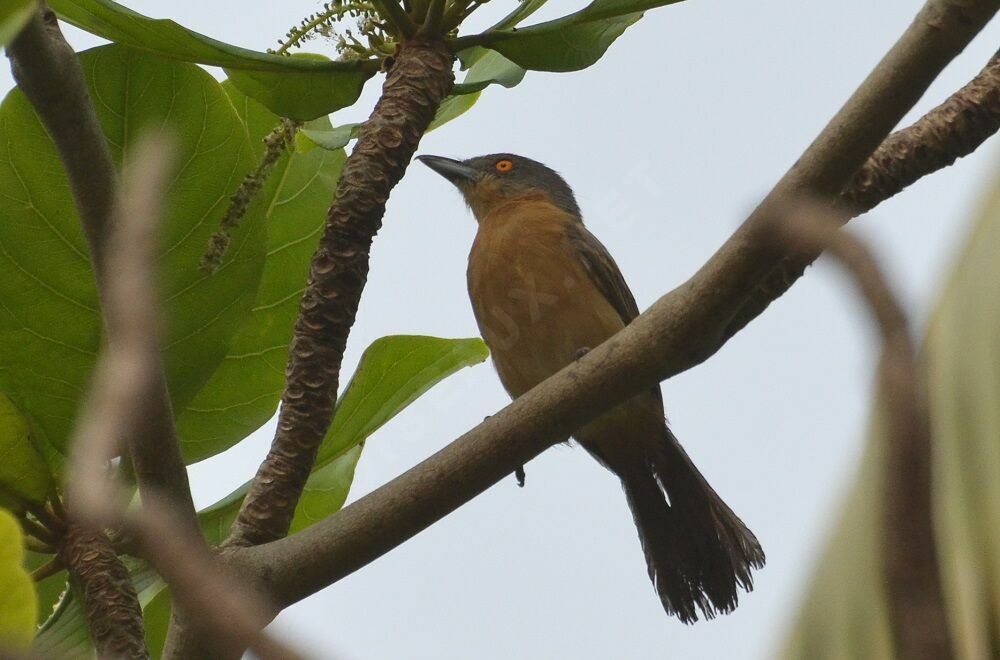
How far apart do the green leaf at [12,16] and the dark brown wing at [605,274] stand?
369 centimetres

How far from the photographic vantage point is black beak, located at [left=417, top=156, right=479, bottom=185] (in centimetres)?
631

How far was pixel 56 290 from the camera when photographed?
9.26 feet

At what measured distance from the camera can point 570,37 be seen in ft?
10.1

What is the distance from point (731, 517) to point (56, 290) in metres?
2.98

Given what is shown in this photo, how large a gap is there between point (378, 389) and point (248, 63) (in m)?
0.89

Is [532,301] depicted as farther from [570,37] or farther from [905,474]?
[905,474]

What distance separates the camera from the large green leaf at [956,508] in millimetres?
1646

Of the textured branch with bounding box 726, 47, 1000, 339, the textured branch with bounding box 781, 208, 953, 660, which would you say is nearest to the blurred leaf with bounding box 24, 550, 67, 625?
the textured branch with bounding box 726, 47, 1000, 339

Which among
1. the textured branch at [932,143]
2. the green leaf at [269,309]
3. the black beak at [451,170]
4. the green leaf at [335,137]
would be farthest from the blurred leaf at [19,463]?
the black beak at [451,170]

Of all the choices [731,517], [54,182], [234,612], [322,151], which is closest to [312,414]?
[54,182]

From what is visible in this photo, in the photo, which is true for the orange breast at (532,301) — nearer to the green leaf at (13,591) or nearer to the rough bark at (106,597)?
the rough bark at (106,597)

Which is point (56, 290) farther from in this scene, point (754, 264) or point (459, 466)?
point (754, 264)

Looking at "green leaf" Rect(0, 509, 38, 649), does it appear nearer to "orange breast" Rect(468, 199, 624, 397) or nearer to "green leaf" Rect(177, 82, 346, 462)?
"green leaf" Rect(177, 82, 346, 462)

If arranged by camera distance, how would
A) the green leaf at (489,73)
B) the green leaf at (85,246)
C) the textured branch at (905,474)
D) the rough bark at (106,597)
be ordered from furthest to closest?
the green leaf at (489,73)
the green leaf at (85,246)
the rough bark at (106,597)
the textured branch at (905,474)
